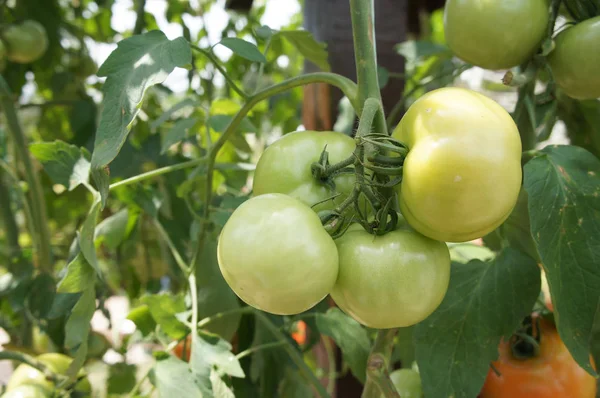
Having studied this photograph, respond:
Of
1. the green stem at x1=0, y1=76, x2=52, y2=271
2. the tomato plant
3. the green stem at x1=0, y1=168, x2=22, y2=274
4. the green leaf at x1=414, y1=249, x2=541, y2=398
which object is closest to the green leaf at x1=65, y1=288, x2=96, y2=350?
the tomato plant

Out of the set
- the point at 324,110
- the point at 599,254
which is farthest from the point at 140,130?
the point at 599,254

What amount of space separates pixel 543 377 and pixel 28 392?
Result: 641 millimetres

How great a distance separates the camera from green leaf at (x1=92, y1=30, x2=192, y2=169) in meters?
0.44

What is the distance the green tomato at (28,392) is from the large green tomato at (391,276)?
0.52 metres

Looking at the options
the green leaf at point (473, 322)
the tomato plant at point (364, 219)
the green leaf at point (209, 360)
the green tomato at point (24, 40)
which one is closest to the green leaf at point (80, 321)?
the tomato plant at point (364, 219)

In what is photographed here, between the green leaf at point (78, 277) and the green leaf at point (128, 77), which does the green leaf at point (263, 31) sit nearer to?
the green leaf at point (128, 77)

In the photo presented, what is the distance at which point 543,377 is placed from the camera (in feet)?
2.14

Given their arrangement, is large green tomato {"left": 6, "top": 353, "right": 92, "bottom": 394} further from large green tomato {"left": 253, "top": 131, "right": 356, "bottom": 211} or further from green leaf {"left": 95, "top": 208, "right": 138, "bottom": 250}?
large green tomato {"left": 253, "top": 131, "right": 356, "bottom": 211}

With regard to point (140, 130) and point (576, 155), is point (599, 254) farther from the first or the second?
point (140, 130)

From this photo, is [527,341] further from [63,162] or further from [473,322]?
[63,162]

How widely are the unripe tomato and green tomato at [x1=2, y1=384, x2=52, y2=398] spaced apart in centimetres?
57

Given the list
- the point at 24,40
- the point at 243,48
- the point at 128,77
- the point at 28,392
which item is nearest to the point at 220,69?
the point at 243,48

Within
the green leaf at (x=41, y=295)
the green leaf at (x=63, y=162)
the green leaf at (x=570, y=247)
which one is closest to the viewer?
the green leaf at (x=570, y=247)

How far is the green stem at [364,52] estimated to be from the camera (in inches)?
18.1
